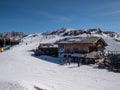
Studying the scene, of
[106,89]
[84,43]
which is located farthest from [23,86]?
[84,43]

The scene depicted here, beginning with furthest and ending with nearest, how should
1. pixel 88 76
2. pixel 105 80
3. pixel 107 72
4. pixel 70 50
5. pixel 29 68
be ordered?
1. pixel 70 50
2. pixel 29 68
3. pixel 107 72
4. pixel 88 76
5. pixel 105 80

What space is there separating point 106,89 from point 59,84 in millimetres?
5588

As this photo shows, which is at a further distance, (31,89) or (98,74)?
(98,74)

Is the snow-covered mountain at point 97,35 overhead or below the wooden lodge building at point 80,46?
overhead

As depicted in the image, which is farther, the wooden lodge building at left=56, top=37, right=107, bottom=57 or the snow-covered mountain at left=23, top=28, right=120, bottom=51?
the snow-covered mountain at left=23, top=28, right=120, bottom=51

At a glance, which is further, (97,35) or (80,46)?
(97,35)

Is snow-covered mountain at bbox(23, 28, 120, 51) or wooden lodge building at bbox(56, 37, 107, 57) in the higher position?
snow-covered mountain at bbox(23, 28, 120, 51)

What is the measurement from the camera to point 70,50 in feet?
145

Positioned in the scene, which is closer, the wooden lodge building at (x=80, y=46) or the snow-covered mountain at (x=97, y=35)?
the wooden lodge building at (x=80, y=46)

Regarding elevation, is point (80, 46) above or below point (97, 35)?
below

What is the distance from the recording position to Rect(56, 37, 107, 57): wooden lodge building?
41688 mm

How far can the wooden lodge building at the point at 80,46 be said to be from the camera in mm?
41688

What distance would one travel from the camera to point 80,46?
42.7 m

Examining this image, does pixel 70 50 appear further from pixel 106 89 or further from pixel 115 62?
pixel 106 89
